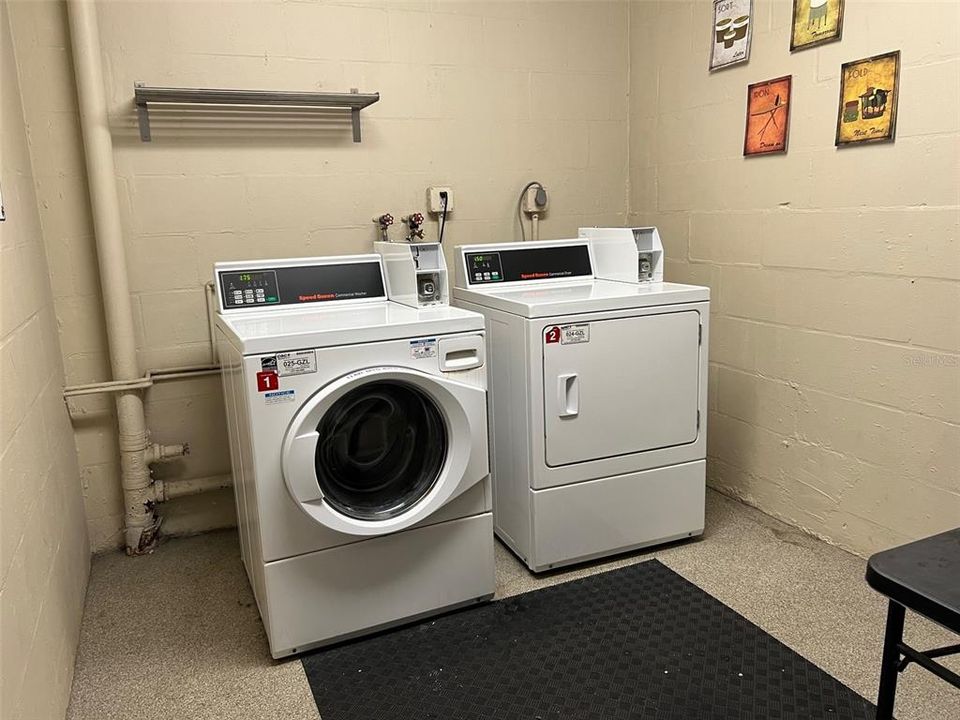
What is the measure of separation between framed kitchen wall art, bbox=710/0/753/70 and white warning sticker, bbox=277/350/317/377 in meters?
2.08

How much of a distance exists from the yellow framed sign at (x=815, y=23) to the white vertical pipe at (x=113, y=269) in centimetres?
246

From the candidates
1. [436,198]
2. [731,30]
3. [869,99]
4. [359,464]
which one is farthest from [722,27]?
[359,464]

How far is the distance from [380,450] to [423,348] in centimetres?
34

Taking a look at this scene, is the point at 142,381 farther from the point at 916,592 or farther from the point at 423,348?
the point at 916,592

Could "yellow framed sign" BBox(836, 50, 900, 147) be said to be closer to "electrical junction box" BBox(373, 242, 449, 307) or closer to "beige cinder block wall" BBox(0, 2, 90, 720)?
"electrical junction box" BBox(373, 242, 449, 307)

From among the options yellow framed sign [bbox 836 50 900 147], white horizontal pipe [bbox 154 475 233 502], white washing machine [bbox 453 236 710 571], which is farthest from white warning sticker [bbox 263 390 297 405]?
yellow framed sign [bbox 836 50 900 147]

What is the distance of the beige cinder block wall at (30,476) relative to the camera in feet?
5.38

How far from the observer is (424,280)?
8.25 ft

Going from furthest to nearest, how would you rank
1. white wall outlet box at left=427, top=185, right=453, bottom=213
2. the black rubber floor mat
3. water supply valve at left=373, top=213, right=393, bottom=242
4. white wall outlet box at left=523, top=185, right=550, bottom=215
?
white wall outlet box at left=523, top=185, right=550, bottom=215, white wall outlet box at left=427, top=185, right=453, bottom=213, water supply valve at left=373, top=213, right=393, bottom=242, the black rubber floor mat

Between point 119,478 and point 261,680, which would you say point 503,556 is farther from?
point 119,478

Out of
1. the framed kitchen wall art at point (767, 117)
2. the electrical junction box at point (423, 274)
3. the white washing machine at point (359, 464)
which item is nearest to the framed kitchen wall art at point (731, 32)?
the framed kitchen wall art at point (767, 117)

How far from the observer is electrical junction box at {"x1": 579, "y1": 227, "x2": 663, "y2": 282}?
2.84 metres

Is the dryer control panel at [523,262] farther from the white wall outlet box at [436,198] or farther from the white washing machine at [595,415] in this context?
the white wall outlet box at [436,198]

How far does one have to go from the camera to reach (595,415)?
256cm
